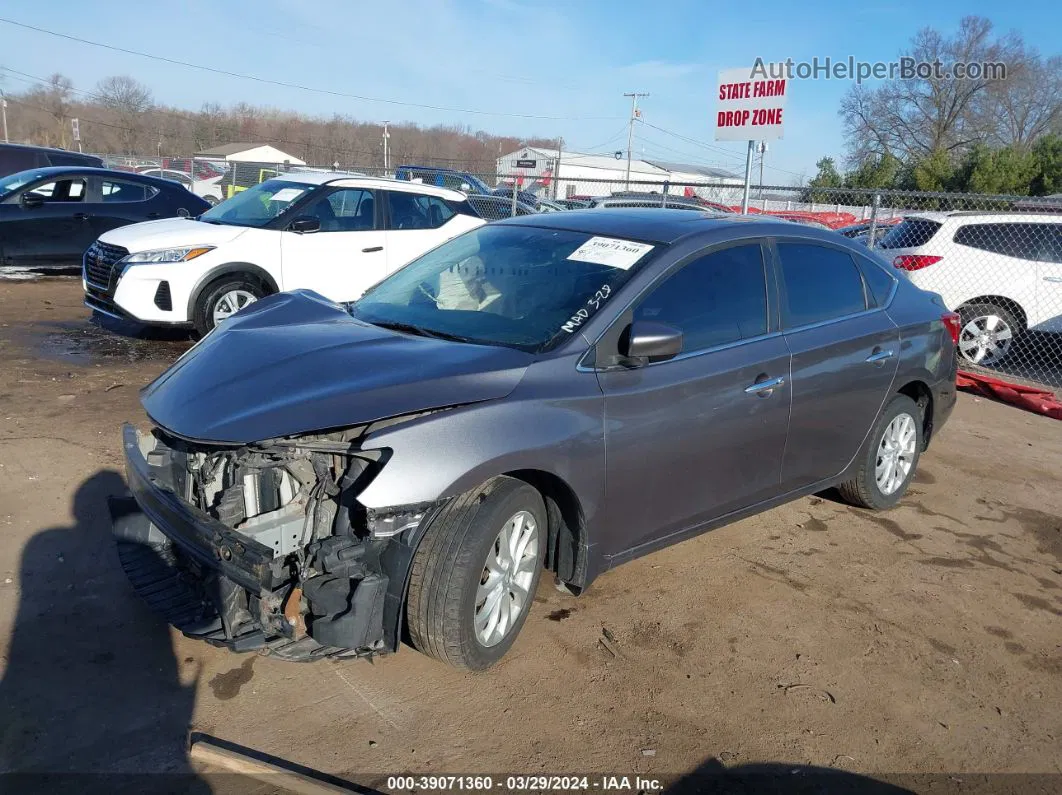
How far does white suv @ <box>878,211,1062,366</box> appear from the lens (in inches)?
382

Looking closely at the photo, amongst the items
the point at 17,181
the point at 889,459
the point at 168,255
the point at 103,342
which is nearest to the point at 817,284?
the point at 889,459

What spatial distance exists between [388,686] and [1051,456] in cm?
607

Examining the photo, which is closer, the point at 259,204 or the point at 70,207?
the point at 259,204

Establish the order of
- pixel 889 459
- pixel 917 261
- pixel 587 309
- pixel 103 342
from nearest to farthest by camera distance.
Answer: pixel 587 309, pixel 889 459, pixel 103 342, pixel 917 261

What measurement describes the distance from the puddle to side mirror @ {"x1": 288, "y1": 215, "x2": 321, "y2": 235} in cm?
162

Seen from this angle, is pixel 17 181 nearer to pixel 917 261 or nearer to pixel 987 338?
pixel 917 261

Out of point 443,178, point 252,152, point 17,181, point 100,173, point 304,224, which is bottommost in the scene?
point 304,224

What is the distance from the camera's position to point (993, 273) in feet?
32.0

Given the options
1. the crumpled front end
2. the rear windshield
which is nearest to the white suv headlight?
the crumpled front end

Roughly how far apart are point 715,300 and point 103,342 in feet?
21.8

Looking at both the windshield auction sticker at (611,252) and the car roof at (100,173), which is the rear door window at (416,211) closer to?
the car roof at (100,173)

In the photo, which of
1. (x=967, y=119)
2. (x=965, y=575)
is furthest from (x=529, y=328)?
(x=967, y=119)

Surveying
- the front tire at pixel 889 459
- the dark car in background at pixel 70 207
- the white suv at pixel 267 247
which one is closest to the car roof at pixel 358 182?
the white suv at pixel 267 247

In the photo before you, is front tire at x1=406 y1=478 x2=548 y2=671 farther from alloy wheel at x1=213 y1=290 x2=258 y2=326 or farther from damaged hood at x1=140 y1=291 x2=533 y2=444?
alloy wheel at x1=213 y1=290 x2=258 y2=326
